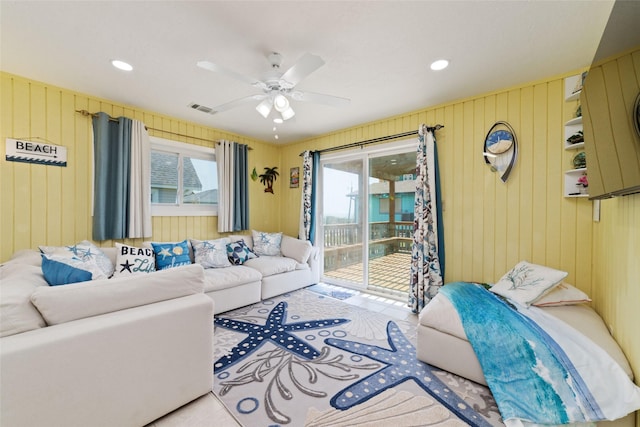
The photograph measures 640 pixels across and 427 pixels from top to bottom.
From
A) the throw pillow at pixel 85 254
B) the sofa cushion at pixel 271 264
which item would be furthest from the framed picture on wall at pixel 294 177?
the throw pillow at pixel 85 254

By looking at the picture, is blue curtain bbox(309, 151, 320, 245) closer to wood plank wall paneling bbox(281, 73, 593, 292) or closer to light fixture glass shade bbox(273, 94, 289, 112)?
wood plank wall paneling bbox(281, 73, 593, 292)

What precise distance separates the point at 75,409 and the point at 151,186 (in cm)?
287

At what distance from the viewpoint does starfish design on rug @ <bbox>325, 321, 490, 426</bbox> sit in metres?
1.57

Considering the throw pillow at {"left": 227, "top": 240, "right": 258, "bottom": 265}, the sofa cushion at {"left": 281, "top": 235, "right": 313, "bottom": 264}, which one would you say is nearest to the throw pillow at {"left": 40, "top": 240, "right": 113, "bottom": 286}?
the throw pillow at {"left": 227, "top": 240, "right": 258, "bottom": 265}

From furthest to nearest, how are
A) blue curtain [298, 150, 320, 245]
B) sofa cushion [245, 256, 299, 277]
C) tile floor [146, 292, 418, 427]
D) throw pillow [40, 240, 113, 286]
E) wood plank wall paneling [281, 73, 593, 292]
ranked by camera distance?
1. blue curtain [298, 150, 320, 245]
2. sofa cushion [245, 256, 299, 277]
3. wood plank wall paneling [281, 73, 593, 292]
4. throw pillow [40, 240, 113, 286]
5. tile floor [146, 292, 418, 427]

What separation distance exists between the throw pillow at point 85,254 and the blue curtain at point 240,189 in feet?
5.78

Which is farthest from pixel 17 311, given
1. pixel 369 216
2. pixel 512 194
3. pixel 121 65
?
pixel 512 194

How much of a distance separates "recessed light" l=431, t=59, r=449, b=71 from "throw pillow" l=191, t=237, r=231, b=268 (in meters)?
3.32

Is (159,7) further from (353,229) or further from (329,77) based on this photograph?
(353,229)

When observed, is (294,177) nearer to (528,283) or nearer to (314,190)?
(314,190)

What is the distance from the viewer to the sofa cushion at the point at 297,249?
4.00m

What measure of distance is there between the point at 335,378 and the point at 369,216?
2447 millimetres

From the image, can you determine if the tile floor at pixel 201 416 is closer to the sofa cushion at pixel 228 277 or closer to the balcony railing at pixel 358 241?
the sofa cushion at pixel 228 277

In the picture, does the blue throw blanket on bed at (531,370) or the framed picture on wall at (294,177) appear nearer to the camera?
the blue throw blanket on bed at (531,370)
